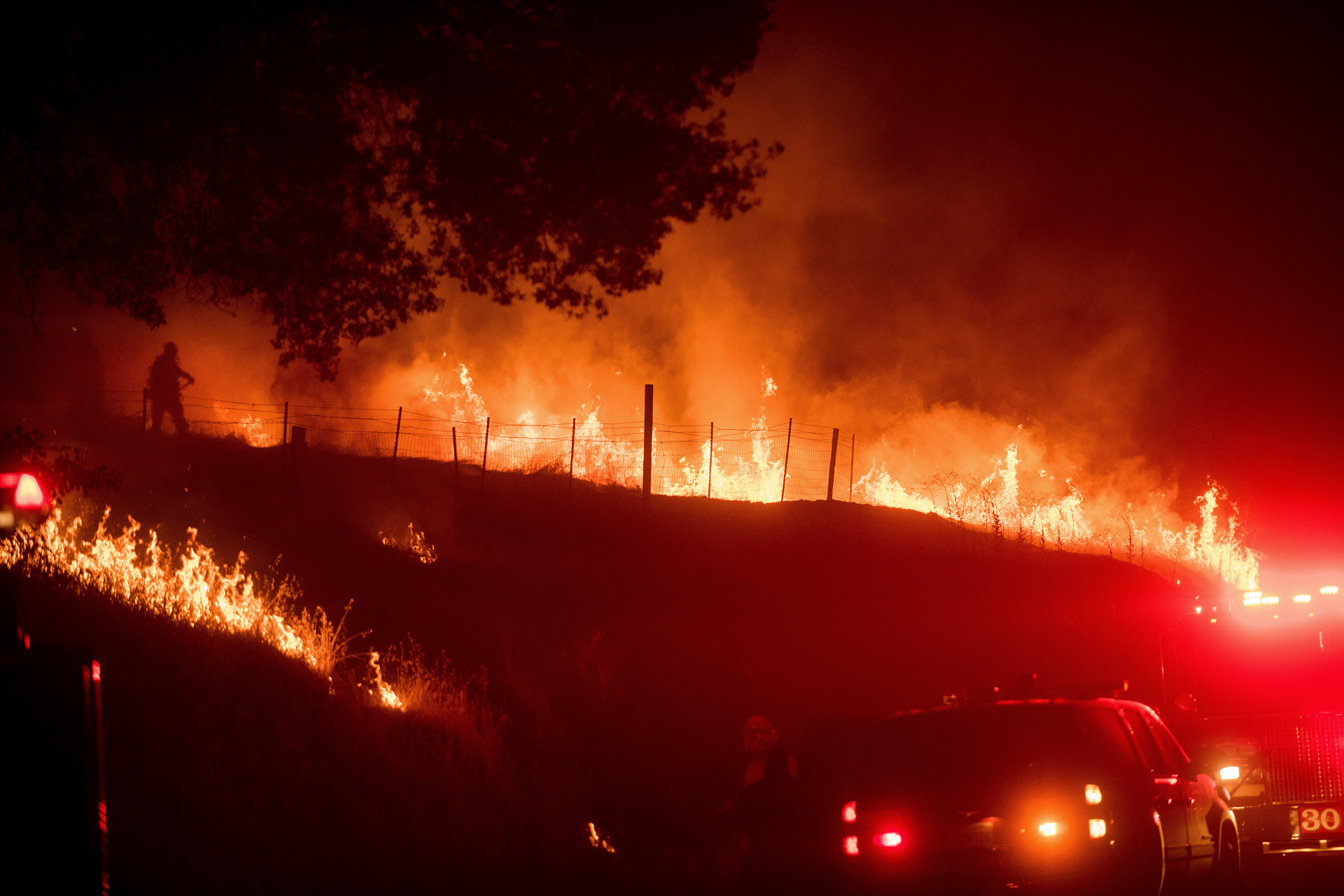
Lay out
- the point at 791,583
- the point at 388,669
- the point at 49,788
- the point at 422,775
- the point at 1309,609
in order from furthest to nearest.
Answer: the point at 791,583 → the point at 388,669 → the point at 1309,609 → the point at 422,775 → the point at 49,788

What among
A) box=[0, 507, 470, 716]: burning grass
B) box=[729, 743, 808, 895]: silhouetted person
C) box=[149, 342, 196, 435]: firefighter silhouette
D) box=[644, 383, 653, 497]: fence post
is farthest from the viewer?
box=[149, 342, 196, 435]: firefighter silhouette

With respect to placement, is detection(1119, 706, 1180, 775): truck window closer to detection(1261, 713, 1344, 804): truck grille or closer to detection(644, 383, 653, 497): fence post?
detection(1261, 713, 1344, 804): truck grille

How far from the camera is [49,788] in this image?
4180 mm

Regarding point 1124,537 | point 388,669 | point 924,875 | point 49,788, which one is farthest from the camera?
point 1124,537

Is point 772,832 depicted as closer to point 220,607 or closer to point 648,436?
point 220,607

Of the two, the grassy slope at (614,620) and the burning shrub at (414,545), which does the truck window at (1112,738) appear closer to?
the grassy slope at (614,620)

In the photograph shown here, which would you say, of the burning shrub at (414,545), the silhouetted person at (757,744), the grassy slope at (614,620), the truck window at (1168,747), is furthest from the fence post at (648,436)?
the truck window at (1168,747)

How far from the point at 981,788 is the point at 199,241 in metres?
7.85

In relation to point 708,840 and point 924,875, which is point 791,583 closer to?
point 708,840

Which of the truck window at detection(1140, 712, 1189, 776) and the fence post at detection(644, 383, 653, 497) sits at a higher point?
the fence post at detection(644, 383, 653, 497)

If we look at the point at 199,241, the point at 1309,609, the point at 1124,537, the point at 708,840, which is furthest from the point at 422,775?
the point at 1124,537

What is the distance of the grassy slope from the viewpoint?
30.0ft

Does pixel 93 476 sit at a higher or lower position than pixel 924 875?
higher

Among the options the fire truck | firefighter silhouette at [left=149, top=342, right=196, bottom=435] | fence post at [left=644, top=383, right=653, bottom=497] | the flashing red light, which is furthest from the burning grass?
firefighter silhouette at [left=149, top=342, right=196, bottom=435]
